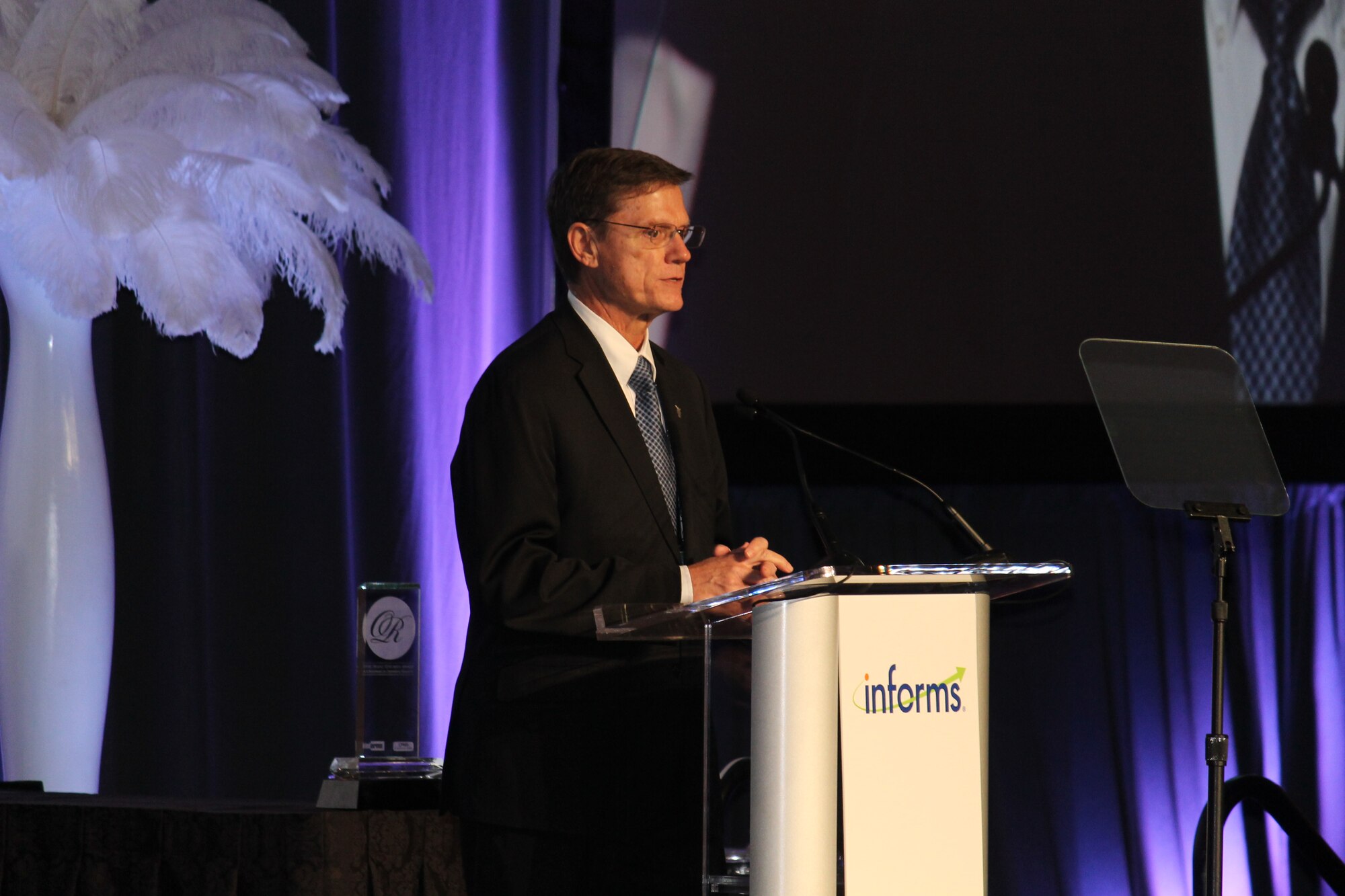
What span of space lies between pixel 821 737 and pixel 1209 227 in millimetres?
2668

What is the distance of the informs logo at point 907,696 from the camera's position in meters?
1.36

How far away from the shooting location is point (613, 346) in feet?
6.97

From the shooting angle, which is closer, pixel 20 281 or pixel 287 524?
pixel 20 281

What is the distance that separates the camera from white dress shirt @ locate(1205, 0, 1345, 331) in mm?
3529

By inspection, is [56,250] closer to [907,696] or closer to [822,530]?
[822,530]

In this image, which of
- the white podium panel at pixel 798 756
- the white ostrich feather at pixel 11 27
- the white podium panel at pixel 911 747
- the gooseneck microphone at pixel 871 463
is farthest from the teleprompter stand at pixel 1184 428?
the white ostrich feather at pixel 11 27

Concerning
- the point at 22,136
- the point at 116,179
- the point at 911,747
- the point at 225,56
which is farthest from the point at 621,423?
the point at 225,56

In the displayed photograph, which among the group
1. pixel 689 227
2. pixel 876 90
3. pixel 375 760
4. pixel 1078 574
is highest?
pixel 876 90

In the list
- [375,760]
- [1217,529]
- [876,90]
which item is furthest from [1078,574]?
[375,760]

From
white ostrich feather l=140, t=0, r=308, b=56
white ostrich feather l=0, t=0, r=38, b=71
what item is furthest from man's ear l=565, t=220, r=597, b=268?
white ostrich feather l=0, t=0, r=38, b=71

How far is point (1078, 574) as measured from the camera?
3.49 m

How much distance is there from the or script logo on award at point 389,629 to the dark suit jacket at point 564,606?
0.86ft

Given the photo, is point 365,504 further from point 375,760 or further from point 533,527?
point 533,527

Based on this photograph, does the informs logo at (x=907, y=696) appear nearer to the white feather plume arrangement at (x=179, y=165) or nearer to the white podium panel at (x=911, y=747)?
the white podium panel at (x=911, y=747)
